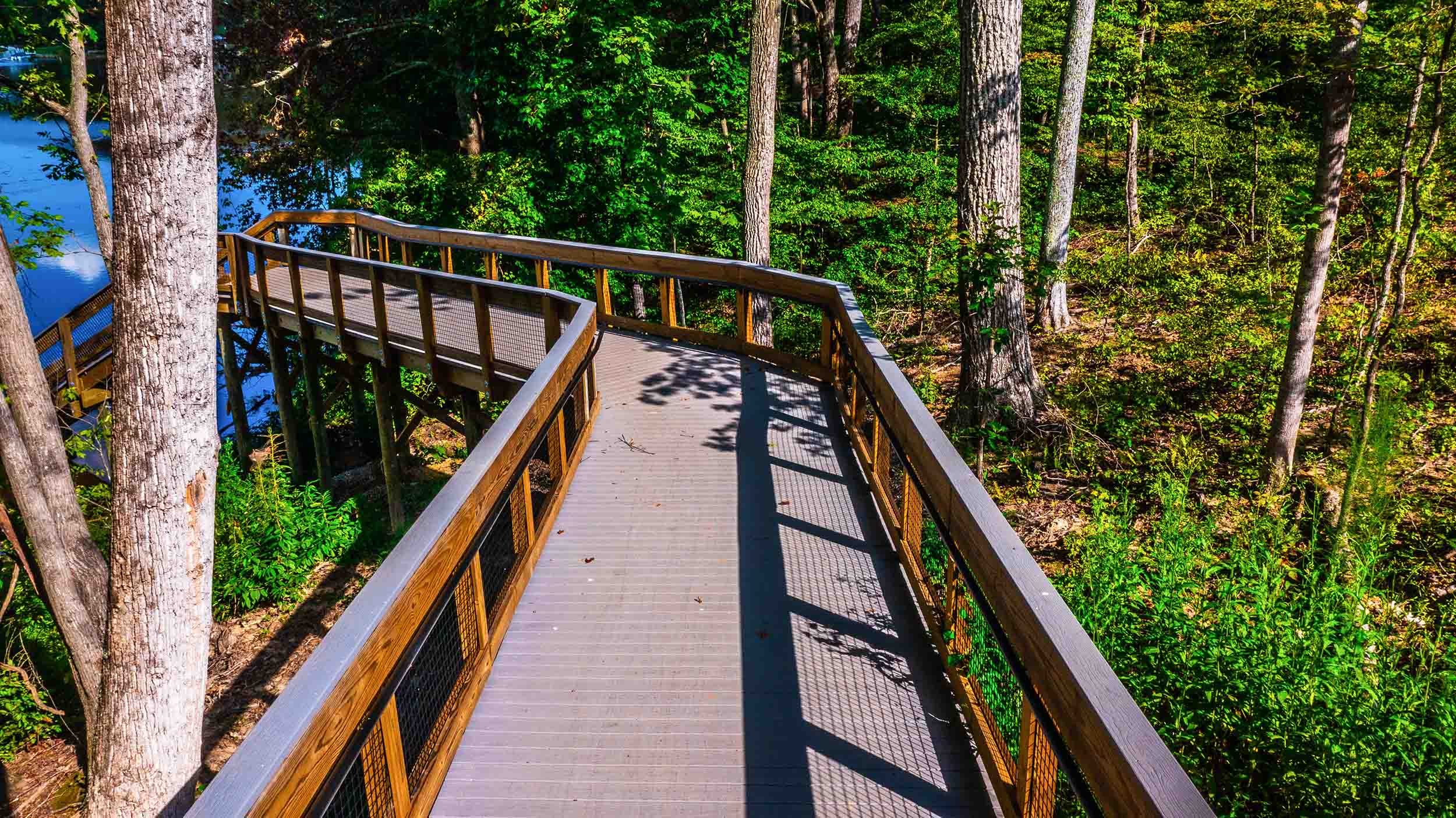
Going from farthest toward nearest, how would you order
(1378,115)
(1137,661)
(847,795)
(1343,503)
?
(1378,115) → (1343,503) → (1137,661) → (847,795)

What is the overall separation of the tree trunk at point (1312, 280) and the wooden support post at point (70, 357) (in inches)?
656

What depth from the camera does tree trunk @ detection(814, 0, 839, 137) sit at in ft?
76.8

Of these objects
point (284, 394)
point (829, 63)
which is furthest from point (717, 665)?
point (829, 63)

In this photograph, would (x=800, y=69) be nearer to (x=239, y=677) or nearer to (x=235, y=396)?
(x=235, y=396)

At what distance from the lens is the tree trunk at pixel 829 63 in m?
23.4

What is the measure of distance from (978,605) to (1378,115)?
1148 centimetres

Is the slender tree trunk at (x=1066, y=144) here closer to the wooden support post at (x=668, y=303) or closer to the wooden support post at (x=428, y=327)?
the wooden support post at (x=668, y=303)

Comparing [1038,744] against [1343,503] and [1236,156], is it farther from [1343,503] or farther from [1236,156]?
[1236,156]

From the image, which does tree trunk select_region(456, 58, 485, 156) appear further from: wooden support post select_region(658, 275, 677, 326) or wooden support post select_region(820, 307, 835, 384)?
wooden support post select_region(820, 307, 835, 384)

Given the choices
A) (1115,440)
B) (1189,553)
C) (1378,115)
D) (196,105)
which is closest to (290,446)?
(196,105)

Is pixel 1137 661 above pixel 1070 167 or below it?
below

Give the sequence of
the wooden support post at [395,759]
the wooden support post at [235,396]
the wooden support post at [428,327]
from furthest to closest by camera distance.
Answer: the wooden support post at [235,396] < the wooden support post at [428,327] < the wooden support post at [395,759]

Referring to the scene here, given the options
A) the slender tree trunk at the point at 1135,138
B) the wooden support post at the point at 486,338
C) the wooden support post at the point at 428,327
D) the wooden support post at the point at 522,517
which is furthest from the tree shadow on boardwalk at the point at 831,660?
the slender tree trunk at the point at 1135,138

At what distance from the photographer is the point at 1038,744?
3045mm
